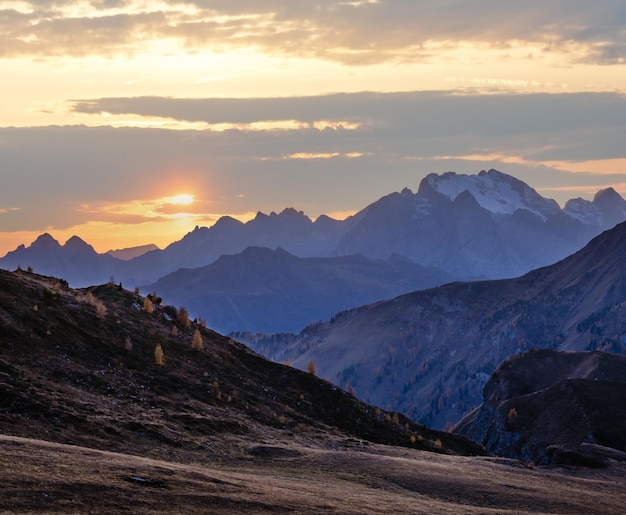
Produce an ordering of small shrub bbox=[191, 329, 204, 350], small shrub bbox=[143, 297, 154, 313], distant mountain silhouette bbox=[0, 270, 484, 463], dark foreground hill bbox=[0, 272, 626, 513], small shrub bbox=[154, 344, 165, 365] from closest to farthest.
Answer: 1. dark foreground hill bbox=[0, 272, 626, 513]
2. distant mountain silhouette bbox=[0, 270, 484, 463]
3. small shrub bbox=[154, 344, 165, 365]
4. small shrub bbox=[191, 329, 204, 350]
5. small shrub bbox=[143, 297, 154, 313]

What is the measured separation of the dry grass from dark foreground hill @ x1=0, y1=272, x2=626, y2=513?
0.29 feet

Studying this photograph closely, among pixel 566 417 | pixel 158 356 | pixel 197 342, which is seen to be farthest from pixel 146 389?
pixel 566 417

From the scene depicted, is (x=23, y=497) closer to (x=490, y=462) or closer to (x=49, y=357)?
(x=49, y=357)

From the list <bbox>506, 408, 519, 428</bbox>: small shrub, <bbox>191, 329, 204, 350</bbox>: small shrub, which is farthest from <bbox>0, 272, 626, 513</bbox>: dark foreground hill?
<bbox>506, 408, 519, 428</bbox>: small shrub

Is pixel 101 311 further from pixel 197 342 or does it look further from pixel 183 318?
pixel 183 318

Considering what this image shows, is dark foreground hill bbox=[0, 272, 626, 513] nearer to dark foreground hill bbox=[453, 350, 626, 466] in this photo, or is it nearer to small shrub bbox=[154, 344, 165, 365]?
small shrub bbox=[154, 344, 165, 365]

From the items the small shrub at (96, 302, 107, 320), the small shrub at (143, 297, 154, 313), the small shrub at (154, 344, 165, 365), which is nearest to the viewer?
the small shrub at (154, 344, 165, 365)

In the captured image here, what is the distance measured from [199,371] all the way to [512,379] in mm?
153780

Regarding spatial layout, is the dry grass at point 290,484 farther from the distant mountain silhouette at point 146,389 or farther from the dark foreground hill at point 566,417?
the dark foreground hill at point 566,417

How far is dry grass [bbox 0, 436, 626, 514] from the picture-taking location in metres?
24.2

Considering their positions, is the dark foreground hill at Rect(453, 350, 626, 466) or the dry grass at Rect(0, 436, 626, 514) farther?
the dark foreground hill at Rect(453, 350, 626, 466)

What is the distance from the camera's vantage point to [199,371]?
5438 centimetres

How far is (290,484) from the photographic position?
32.0 metres

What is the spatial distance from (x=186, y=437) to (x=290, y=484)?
8427 millimetres
